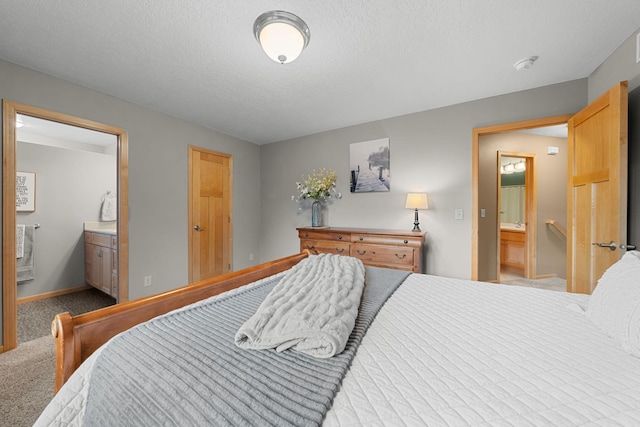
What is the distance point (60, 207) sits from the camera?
3.58 metres

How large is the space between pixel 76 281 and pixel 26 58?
123 inches

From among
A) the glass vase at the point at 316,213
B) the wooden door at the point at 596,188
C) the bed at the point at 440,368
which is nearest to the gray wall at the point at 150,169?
the glass vase at the point at 316,213

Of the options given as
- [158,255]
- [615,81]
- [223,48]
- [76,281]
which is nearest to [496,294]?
[615,81]

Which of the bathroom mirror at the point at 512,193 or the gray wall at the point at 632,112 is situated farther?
the bathroom mirror at the point at 512,193

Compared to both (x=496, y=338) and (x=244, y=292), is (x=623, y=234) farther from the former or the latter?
(x=244, y=292)

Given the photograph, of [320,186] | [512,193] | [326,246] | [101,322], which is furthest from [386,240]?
[512,193]

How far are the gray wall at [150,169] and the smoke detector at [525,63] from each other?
144 inches

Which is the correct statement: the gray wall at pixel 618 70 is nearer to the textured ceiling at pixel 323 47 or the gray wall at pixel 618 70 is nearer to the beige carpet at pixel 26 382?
the textured ceiling at pixel 323 47

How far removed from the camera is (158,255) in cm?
304

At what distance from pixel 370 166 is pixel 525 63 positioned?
5.97 feet

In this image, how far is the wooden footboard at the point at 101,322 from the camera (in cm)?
81

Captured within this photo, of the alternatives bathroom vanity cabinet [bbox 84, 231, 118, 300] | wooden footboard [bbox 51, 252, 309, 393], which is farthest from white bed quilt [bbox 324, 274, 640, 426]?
bathroom vanity cabinet [bbox 84, 231, 118, 300]

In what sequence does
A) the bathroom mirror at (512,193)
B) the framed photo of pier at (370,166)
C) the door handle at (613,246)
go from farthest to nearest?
1. the bathroom mirror at (512,193)
2. the framed photo of pier at (370,166)
3. the door handle at (613,246)

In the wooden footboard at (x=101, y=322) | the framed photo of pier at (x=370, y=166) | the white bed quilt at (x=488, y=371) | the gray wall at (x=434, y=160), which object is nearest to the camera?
the white bed quilt at (x=488, y=371)
